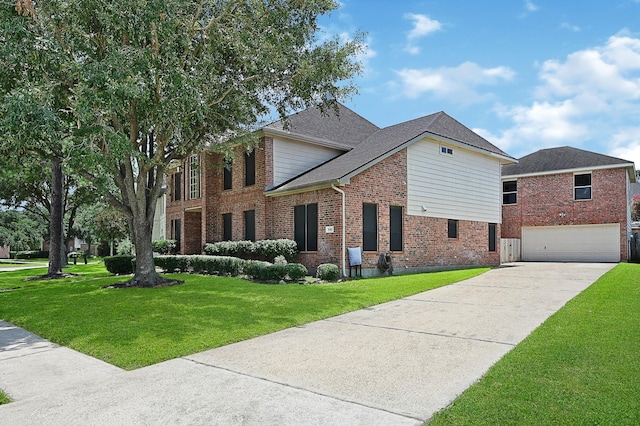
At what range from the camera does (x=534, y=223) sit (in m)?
27.7

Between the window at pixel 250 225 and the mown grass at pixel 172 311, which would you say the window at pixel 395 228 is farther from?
the window at pixel 250 225

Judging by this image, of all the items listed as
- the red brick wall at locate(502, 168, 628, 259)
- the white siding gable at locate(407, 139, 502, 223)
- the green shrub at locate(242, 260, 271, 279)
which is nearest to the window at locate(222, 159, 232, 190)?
the green shrub at locate(242, 260, 271, 279)

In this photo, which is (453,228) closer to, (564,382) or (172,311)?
(172,311)

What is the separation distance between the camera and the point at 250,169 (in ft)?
64.5

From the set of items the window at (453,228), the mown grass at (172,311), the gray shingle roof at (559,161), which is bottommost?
the mown grass at (172,311)

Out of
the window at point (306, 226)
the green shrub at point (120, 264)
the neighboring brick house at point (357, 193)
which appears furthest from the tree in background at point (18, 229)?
the window at point (306, 226)

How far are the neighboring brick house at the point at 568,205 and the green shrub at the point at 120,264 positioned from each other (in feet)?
72.4

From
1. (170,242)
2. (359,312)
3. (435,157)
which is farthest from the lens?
(170,242)

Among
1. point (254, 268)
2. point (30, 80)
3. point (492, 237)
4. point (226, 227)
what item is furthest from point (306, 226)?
point (492, 237)

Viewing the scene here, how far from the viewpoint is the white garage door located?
2527 cm

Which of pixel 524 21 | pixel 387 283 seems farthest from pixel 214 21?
pixel 387 283

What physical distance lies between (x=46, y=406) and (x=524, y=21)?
11.9 metres

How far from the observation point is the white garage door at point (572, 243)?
2527cm

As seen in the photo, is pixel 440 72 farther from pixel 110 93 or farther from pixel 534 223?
pixel 534 223
